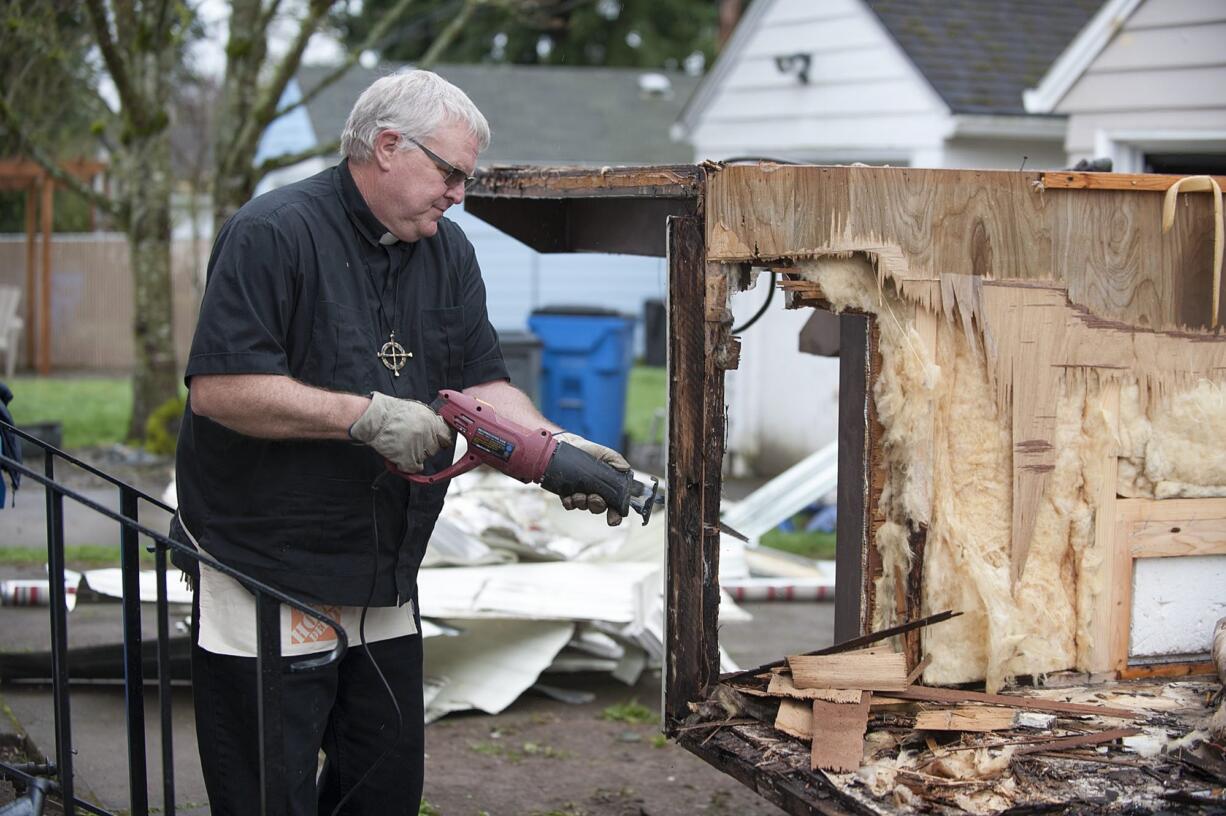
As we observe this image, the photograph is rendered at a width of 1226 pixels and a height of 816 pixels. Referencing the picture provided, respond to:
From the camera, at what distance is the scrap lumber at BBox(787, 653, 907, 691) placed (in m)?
3.05

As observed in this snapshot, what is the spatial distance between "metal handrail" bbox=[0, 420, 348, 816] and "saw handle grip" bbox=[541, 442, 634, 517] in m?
0.62

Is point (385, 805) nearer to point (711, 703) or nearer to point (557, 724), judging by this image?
point (711, 703)

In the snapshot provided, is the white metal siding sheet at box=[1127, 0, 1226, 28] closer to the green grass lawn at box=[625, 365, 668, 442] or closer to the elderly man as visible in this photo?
the elderly man

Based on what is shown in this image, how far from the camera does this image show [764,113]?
10.5 meters

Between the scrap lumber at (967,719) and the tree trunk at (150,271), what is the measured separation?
8375 millimetres

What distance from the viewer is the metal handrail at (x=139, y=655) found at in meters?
2.69

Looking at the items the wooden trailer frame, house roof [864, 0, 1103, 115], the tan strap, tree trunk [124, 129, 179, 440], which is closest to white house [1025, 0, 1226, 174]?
house roof [864, 0, 1103, 115]

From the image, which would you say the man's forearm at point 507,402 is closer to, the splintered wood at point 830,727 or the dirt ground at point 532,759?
the splintered wood at point 830,727

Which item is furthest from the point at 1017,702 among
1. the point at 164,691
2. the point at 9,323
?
the point at 9,323

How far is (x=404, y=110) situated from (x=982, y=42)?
8.03 m

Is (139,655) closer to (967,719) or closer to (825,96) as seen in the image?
(967,719)

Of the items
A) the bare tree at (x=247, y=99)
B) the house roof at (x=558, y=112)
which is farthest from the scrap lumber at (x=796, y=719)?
the house roof at (x=558, y=112)

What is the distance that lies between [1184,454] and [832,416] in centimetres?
662

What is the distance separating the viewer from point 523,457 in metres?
2.99
